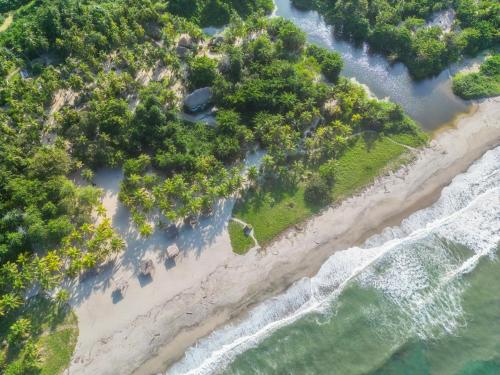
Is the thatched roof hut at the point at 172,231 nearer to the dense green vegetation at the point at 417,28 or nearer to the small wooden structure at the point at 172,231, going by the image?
the small wooden structure at the point at 172,231

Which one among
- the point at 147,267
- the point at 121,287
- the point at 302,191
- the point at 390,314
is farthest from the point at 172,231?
the point at 390,314

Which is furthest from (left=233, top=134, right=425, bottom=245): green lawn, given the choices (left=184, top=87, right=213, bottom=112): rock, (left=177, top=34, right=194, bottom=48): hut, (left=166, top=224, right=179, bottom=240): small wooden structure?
(left=177, top=34, right=194, bottom=48): hut

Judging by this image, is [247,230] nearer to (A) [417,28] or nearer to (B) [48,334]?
(B) [48,334]

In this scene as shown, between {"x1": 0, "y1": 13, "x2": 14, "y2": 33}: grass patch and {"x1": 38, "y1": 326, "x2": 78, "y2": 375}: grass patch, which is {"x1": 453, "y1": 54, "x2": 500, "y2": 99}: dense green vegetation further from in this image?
{"x1": 0, "y1": 13, "x2": 14, "y2": 33}: grass patch

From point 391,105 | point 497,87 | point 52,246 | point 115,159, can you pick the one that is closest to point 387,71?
point 391,105

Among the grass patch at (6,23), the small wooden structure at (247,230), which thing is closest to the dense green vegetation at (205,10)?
the grass patch at (6,23)
